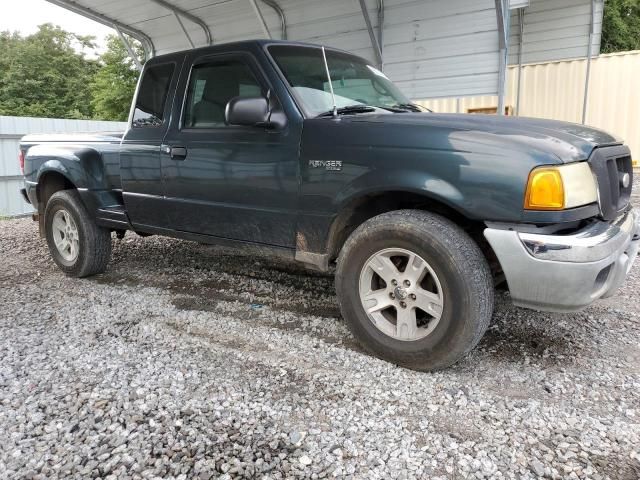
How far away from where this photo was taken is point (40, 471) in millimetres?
2008

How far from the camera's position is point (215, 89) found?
3.71 metres

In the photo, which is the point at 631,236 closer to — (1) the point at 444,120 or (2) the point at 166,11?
(1) the point at 444,120

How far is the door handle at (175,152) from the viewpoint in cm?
374

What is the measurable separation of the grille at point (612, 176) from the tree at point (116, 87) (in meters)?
29.9

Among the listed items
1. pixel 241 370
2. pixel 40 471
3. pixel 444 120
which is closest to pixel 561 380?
pixel 444 120

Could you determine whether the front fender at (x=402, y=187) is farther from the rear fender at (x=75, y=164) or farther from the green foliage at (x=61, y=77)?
the green foliage at (x=61, y=77)

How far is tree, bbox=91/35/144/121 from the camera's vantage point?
29.1m

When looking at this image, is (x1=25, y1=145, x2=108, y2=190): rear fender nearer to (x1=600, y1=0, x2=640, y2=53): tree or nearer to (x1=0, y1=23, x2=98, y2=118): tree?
(x1=600, y1=0, x2=640, y2=53): tree

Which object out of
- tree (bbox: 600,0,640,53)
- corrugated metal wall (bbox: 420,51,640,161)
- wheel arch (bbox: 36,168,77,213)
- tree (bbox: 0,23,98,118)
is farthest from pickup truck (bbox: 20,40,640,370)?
tree (bbox: 0,23,98,118)

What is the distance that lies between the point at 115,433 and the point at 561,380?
94.7 inches

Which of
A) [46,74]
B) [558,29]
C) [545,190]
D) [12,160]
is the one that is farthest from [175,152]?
[46,74]

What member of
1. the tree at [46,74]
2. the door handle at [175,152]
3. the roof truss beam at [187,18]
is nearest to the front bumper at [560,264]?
the door handle at [175,152]

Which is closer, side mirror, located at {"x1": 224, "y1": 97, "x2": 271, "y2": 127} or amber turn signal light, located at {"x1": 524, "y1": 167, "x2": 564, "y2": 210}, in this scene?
→ amber turn signal light, located at {"x1": 524, "y1": 167, "x2": 564, "y2": 210}

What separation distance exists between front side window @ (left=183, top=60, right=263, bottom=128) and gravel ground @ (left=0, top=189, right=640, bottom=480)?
60.4 inches
